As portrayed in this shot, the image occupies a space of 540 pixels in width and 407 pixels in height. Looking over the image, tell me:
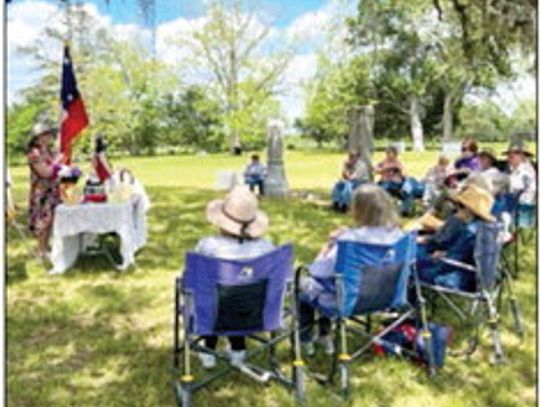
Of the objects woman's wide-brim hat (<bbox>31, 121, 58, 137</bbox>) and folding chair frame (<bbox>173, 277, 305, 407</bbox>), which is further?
woman's wide-brim hat (<bbox>31, 121, 58, 137</bbox>)

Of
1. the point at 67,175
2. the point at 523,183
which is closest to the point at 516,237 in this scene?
the point at 523,183

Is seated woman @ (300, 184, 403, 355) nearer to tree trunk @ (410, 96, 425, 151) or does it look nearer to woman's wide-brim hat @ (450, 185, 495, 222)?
woman's wide-brim hat @ (450, 185, 495, 222)

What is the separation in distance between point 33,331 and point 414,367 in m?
2.39

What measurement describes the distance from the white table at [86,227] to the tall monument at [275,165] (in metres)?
6.27

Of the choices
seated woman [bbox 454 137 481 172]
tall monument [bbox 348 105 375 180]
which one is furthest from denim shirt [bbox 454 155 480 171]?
tall monument [bbox 348 105 375 180]

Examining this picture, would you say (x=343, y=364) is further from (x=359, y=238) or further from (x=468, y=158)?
(x=468, y=158)

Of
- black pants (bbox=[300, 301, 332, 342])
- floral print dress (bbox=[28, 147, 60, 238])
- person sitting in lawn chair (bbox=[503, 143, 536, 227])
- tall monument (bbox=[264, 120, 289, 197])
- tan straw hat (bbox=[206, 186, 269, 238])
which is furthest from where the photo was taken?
tall monument (bbox=[264, 120, 289, 197])

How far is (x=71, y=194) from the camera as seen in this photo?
603 centimetres

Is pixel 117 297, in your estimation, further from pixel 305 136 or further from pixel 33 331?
pixel 305 136

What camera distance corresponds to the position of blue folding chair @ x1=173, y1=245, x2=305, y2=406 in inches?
119

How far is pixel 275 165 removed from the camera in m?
12.6

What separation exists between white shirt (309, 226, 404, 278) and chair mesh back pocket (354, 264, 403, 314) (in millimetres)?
170

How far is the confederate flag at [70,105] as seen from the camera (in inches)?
277

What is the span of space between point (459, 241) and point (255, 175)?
920 cm
